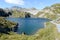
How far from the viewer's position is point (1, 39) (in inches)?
1789

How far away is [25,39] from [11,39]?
4033 millimetres

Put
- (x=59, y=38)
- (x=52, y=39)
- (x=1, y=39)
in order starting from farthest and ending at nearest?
(x=1, y=39) < (x=52, y=39) < (x=59, y=38)

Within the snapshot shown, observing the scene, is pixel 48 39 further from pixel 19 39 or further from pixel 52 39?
pixel 19 39

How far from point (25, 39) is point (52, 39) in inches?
636

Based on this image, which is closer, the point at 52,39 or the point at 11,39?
the point at 52,39

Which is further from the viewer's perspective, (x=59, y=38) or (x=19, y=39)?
(x=19, y=39)

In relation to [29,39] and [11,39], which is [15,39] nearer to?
[11,39]

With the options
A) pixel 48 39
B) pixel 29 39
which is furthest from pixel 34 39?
pixel 48 39

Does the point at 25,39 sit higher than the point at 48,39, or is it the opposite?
the point at 48,39

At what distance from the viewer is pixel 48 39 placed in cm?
3375

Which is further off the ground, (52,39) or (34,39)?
(52,39)

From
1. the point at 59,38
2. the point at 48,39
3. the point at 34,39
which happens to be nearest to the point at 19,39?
the point at 34,39

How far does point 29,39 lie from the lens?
156ft

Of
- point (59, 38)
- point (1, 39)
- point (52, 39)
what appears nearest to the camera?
point (59, 38)
